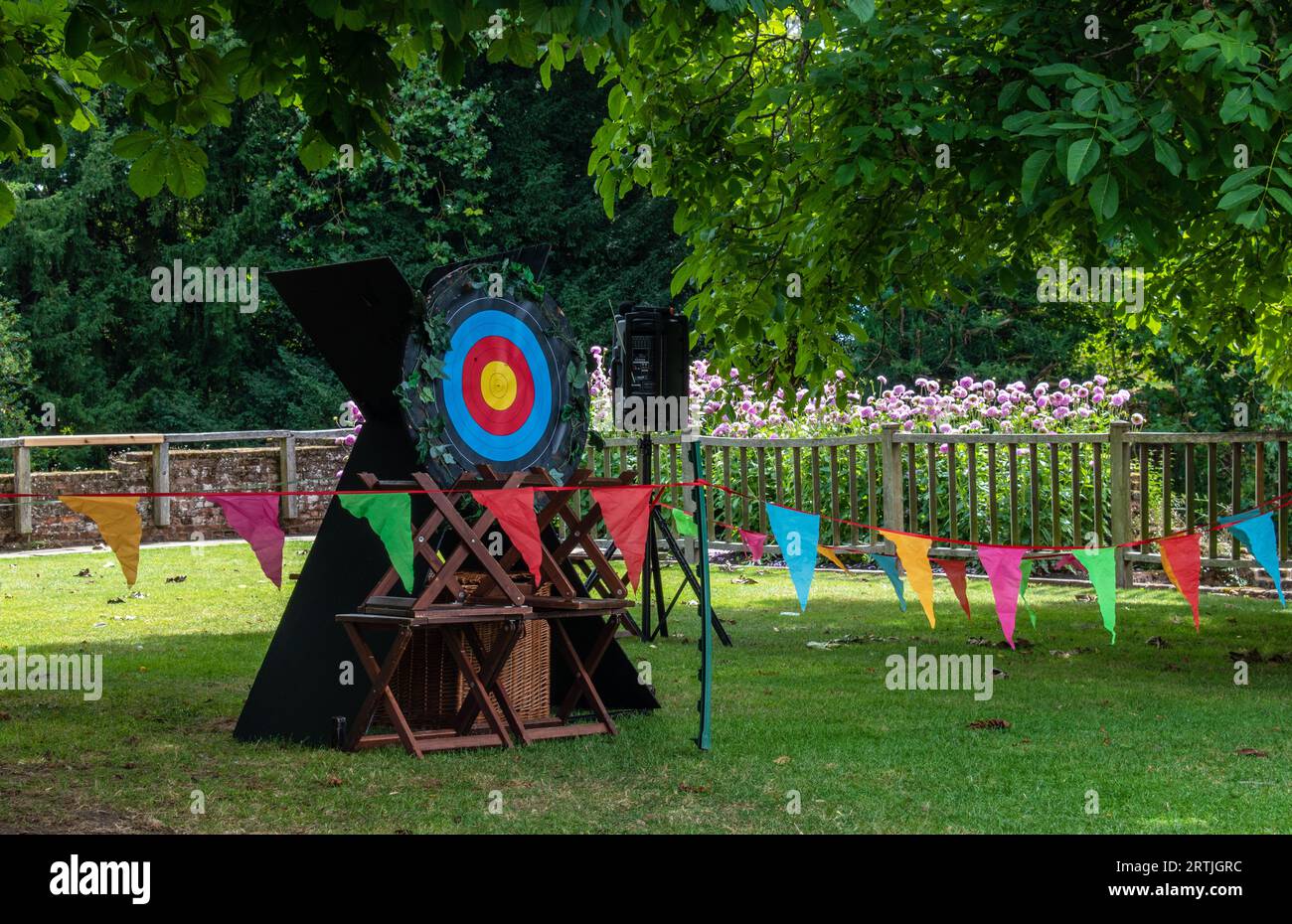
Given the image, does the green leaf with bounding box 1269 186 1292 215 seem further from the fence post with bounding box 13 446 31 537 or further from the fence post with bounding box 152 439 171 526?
the fence post with bounding box 152 439 171 526

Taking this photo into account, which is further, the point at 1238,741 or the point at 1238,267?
the point at 1238,267

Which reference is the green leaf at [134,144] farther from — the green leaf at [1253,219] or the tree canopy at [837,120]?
the green leaf at [1253,219]

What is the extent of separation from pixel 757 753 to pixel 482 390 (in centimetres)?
237

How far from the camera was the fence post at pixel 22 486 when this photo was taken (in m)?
17.0

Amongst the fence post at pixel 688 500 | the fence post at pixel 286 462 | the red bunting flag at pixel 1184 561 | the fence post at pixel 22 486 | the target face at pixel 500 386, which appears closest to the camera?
the target face at pixel 500 386

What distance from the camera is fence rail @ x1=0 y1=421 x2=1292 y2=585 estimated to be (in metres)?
13.1

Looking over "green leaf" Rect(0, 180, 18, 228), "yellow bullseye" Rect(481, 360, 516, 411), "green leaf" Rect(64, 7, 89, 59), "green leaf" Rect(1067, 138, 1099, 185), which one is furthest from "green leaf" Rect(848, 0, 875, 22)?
"green leaf" Rect(0, 180, 18, 228)

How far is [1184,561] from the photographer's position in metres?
7.49

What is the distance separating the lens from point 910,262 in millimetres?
10117

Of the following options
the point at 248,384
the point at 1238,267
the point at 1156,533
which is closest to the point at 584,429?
the point at 1238,267

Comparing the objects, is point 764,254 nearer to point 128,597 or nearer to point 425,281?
point 425,281

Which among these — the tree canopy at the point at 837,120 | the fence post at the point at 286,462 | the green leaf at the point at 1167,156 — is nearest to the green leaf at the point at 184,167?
the tree canopy at the point at 837,120

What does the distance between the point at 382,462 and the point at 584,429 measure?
123cm

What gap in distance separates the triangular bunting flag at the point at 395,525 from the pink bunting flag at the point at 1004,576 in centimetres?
296
